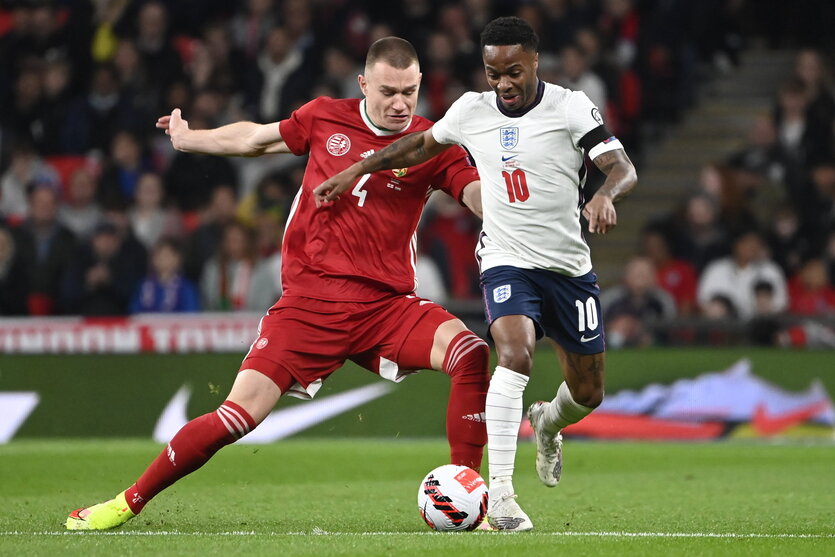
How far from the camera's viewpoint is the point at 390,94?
7.40 metres

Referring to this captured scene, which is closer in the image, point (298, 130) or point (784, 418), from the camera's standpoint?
point (298, 130)

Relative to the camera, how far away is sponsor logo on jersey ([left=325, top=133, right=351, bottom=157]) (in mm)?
7465

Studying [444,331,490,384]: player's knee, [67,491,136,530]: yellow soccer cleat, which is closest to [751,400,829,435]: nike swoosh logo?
[444,331,490,384]: player's knee

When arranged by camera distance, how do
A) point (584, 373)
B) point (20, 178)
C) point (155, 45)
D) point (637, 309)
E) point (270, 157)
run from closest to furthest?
point (584, 373) → point (637, 309) → point (20, 178) → point (270, 157) → point (155, 45)

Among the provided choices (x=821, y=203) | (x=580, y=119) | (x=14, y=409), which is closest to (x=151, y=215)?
(x=14, y=409)

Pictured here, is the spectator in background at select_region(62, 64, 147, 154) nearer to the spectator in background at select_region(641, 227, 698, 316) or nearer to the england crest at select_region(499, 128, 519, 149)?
the spectator in background at select_region(641, 227, 698, 316)

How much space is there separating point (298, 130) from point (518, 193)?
127 cm

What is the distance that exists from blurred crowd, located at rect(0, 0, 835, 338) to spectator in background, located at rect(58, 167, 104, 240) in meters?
0.02

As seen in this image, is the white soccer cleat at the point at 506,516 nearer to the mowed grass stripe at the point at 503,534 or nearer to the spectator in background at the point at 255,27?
the mowed grass stripe at the point at 503,534

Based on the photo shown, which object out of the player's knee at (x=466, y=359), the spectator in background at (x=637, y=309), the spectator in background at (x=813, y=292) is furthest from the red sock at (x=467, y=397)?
→ the spectator in background at (x=813, y=292)

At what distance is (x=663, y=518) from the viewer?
7.50 meters

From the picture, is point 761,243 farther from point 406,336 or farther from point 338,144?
point 406,336

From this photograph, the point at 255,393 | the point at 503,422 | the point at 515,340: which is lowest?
the point at 503,422

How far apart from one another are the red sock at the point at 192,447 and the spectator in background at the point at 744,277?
8.74 metres
